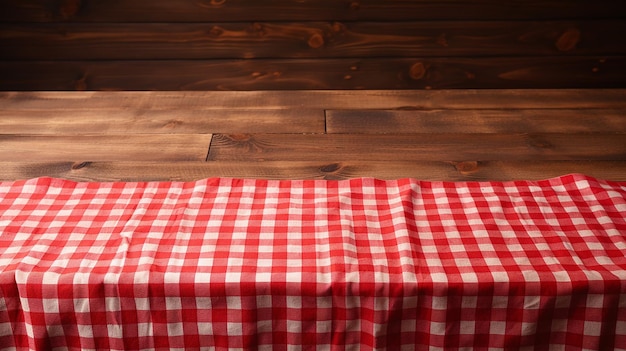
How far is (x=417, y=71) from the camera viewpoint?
10.2 feet

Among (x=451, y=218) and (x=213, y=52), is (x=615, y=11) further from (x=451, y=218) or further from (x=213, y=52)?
(x=451, y=218)

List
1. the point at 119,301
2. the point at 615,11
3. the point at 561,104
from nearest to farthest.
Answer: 1. the point at 119,301
2. the point at 561,104
3. the point at 615,11

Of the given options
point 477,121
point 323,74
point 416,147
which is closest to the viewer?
point 416,147

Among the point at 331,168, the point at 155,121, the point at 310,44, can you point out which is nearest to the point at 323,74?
the point at 310,44

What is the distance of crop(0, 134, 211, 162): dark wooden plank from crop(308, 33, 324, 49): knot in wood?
89cm

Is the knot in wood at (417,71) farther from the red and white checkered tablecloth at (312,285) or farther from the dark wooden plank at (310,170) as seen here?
→ the red and white checkered tablecloth at (312,285)

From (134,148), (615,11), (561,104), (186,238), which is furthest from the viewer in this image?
(615,11)

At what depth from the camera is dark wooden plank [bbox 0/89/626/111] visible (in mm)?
2703

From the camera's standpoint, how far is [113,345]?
1279mm

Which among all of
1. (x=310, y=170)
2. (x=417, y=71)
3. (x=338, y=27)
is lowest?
(x=417, y=71)

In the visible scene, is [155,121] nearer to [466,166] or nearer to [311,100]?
[311,100]

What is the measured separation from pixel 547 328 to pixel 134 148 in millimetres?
1494

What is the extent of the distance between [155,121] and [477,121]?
1.24 metres

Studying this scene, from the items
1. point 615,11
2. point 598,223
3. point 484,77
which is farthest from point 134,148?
point 615,11
